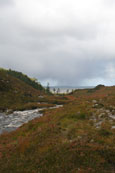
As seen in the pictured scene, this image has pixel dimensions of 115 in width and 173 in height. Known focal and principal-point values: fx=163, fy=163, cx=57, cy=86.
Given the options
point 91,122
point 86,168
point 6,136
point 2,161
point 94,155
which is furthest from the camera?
point 6,136

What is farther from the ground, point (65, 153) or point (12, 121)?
point (65, 153)

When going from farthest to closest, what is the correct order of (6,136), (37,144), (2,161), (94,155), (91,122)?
(6,136)
(91,122)
(37,144)
(2,161)
(94,155)

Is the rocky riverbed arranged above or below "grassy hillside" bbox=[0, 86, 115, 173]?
below

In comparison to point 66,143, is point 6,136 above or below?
below

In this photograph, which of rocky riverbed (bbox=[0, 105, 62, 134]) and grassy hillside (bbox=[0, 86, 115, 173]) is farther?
rocky riverbed (bbox=[0, 105, 62, 134])

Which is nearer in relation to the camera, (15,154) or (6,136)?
(15,154)

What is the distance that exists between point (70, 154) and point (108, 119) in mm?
7259

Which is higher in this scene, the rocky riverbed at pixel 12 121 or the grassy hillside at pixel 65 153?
the grassy hillside at pixel 65 153

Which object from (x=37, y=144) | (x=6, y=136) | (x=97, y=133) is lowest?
(x=6, y=136)

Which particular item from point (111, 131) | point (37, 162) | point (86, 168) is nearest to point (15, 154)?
point (37, 162)

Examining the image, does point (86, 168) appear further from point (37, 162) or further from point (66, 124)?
point (66, 124)

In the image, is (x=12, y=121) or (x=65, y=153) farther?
(x=12, y=121)

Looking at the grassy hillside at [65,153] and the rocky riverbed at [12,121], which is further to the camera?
the rocky riverbed at [12,121]

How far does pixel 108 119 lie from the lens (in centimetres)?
1505
